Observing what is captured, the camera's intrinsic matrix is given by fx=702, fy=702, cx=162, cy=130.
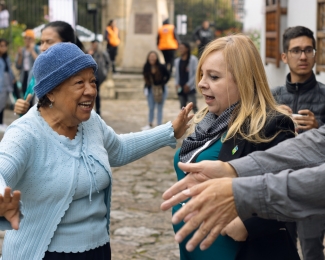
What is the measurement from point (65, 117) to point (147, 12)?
815 inches

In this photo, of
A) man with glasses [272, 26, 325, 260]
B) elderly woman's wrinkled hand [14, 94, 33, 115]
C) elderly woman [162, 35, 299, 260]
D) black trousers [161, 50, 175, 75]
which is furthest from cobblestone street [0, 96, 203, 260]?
black trousers [161, 50, 175, 75]

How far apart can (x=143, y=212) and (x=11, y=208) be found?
5047 mm

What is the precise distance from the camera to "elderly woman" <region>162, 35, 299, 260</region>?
3297 millimetres

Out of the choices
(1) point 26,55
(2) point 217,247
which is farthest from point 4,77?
(2) point 217,247

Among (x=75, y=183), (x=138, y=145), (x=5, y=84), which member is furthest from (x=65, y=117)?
(x=5, y=84)

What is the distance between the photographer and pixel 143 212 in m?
7.91

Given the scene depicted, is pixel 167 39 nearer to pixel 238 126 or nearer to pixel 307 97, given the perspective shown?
pixel 307 97

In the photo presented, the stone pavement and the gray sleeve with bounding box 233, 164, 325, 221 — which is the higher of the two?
the gray sleeve with bounding box 233, 164, 325, 221

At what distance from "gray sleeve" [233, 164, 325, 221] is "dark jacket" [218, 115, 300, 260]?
86 cm

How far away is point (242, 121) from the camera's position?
11.2 feet

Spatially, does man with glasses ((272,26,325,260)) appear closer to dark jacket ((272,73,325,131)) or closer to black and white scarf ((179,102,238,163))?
dark jacket ((272,73,325,131))

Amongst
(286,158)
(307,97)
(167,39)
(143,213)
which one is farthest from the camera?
(167,39)

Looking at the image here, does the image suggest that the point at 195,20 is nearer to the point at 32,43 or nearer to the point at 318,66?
the point at 32,43

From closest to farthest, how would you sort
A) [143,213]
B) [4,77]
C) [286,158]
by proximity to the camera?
[286,158] < [143,213] < [4,77]
